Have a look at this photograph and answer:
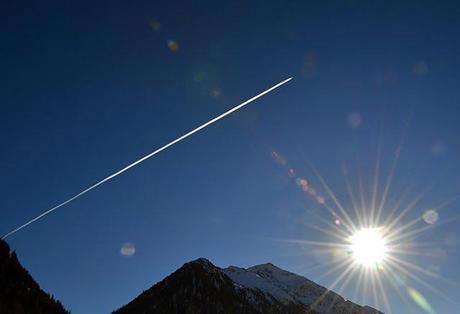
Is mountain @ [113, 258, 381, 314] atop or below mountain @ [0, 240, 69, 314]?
atop

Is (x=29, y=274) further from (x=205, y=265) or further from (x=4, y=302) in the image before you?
(x=205, y=265)

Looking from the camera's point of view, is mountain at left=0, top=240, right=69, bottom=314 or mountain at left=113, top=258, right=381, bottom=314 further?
mountain at left=113, top=258, right=381, bottom=314

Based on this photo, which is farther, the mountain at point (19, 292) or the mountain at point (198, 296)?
the mountain at point (198, 296)

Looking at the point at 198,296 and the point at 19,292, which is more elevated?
the point at 198,296

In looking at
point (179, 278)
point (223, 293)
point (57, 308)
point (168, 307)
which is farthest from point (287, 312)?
point (57, 308)

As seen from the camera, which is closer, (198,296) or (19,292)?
(19,292)

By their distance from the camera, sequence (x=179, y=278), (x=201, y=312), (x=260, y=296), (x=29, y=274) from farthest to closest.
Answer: (x=260, y=296) < (x=179, y=278) < (x=201, y=312) < (x=29, y=274)

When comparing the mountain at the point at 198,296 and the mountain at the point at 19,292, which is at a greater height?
the mountain at the point at 198,296

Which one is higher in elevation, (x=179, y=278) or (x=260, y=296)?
(x=260, y=296)
